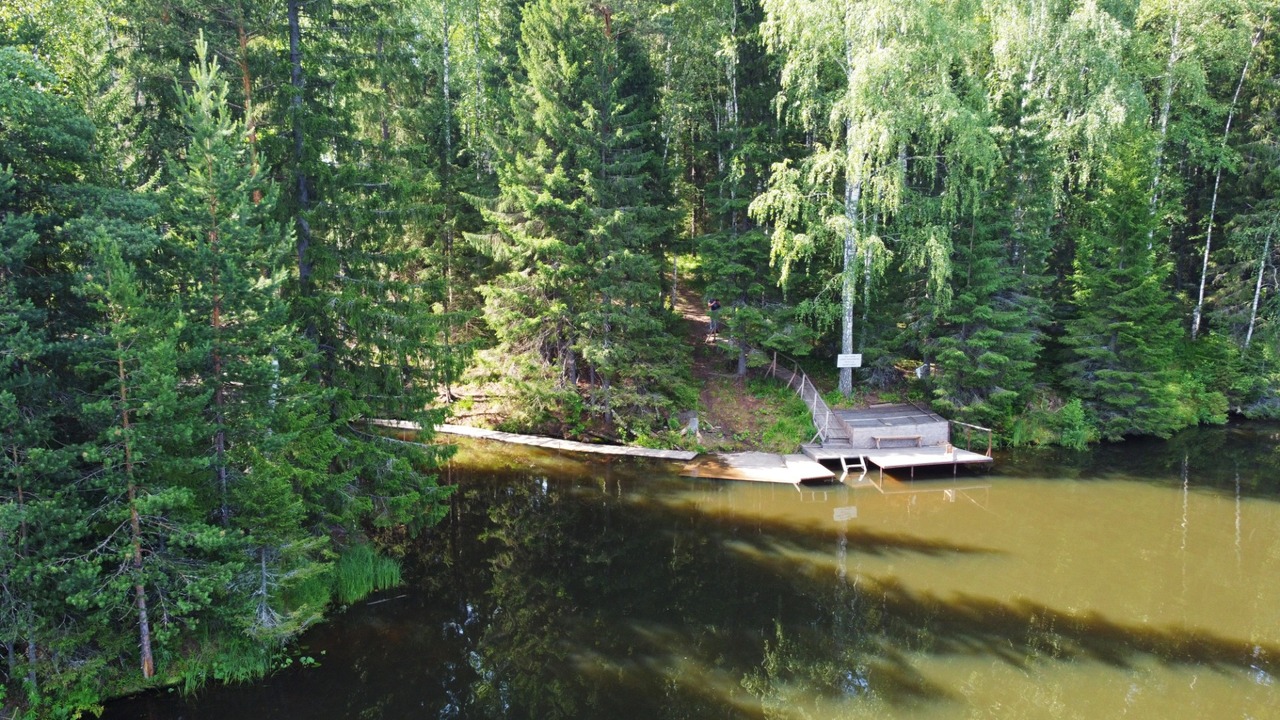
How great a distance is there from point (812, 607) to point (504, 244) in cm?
1245

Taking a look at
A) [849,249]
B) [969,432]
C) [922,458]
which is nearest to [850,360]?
[849,249]

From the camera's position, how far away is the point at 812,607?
36.5ft

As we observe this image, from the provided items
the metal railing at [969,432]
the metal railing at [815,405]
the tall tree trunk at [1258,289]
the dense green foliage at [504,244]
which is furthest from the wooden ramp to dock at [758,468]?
the tall tree trunk at [1258,289]

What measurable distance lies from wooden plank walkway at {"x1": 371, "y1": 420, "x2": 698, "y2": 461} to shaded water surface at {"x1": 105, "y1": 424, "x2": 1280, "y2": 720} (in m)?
1.26

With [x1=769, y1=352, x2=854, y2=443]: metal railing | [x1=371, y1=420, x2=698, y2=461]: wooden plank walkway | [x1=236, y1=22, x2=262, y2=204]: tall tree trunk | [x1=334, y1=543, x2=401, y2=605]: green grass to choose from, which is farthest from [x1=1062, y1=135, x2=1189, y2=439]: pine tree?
[x1=236, y1=22, x2=262, y2=204]: tall tree trunk

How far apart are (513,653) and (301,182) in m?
8.49

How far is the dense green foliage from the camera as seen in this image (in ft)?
26.2

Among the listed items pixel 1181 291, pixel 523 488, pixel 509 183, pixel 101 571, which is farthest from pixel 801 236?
pixel 1181 291

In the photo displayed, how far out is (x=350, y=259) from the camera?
36.7 ft

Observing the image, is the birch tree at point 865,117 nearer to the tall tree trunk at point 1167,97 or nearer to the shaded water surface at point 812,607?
the shaded water surface at point 812,607

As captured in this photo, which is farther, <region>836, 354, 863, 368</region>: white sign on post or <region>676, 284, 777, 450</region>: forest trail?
<region>836, 354, 863, 368</region>: white sign on post

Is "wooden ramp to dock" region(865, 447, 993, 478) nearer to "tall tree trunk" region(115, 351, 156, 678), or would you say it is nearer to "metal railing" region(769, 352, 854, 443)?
"metal railing" region(769, 352, 854, 443)

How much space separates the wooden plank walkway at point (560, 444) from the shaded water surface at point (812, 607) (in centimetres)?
126

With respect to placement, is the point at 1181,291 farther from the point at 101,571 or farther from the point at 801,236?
the point at 101,571
